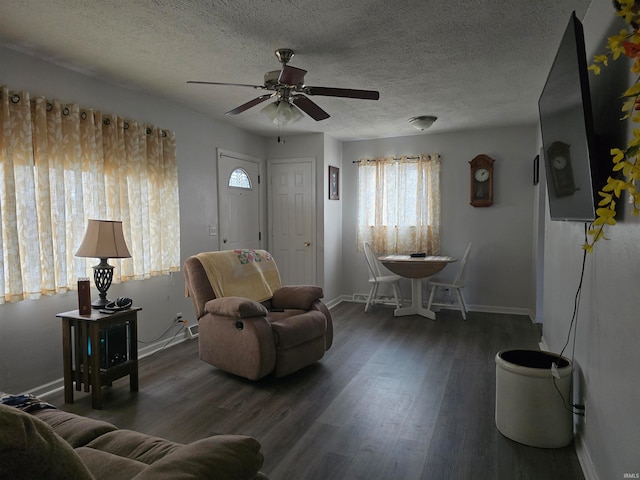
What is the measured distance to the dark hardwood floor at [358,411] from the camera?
1.99 meters

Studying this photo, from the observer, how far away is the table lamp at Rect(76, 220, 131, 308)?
8.85 ft

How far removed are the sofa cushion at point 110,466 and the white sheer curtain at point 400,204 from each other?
4685 millimetres

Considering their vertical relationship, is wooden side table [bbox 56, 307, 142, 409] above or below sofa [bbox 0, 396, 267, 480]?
below

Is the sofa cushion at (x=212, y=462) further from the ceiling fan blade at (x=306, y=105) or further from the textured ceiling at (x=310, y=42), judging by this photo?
the ceiling fan blade at (x=306, y=105)

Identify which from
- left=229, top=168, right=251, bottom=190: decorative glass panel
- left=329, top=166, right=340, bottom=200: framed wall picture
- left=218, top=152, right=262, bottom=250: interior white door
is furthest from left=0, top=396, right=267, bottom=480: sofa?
left=329, top=166, right=340, bottom=200: framed wall picture

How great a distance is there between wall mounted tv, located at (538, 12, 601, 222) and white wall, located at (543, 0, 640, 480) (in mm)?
133

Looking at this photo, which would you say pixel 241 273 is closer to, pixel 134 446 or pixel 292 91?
pixel 292 91

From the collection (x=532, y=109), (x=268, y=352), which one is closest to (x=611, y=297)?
(x=268, y=352)

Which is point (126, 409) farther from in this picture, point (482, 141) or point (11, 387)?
point (482, 141)

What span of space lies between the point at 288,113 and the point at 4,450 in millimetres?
2645

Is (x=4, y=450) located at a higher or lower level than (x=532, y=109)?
lower

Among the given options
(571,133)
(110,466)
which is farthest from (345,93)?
(110,466)

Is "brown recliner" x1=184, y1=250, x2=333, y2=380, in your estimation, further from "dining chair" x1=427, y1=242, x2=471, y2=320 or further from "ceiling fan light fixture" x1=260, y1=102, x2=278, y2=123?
"dining chair" x1=427, y1=242, x2=471, y2=320

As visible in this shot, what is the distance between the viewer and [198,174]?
166 inches
